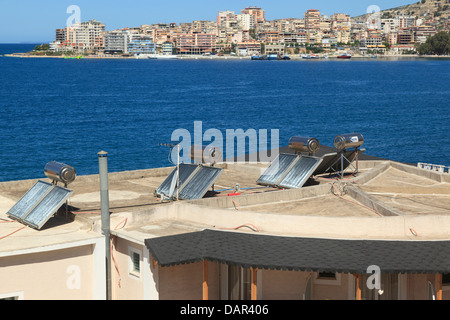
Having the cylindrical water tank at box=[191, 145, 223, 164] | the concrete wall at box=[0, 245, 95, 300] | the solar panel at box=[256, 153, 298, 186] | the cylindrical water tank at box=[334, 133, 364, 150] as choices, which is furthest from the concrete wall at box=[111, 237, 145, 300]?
the cylindrical water tank at box=[334, 133, 364, 150]

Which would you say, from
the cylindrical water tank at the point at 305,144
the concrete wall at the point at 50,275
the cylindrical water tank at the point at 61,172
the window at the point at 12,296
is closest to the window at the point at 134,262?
the concrete wall at the point at 50,275

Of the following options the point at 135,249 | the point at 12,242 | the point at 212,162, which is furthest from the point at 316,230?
the point at 12,242

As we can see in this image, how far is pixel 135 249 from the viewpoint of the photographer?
20047 millimetres

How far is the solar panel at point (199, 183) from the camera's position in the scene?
79.2ft

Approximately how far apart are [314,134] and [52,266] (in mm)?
83886

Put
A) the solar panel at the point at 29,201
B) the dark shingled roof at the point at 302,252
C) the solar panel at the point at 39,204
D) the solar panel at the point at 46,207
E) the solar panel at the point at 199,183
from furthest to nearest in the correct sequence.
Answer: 1. the solar panel at the point at 199,183
2. the solar panel at the point at 29,201
3. the solar panel at the point at 39,204
4. the solar panel at the point at 46,207
5. the dark shingled roof at the point at 302,252

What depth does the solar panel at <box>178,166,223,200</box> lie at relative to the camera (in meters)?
24.1

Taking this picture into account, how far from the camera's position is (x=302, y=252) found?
18.3m

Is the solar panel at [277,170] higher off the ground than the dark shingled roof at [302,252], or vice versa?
the solar panel at [277,170]

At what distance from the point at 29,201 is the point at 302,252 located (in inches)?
368

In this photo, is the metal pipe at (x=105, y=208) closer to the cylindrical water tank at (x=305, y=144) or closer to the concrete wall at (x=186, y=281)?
the concrete wall at (x=186, y=281)

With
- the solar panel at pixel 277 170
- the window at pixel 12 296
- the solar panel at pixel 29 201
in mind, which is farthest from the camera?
the solar panel at pixel 277 170

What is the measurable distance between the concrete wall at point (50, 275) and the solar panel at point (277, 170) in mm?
8434

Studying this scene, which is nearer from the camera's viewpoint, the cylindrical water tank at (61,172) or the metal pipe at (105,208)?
the metal pipe at (105,208)
